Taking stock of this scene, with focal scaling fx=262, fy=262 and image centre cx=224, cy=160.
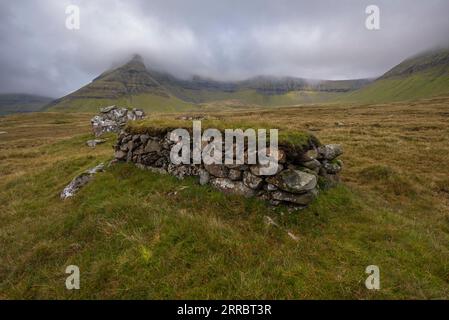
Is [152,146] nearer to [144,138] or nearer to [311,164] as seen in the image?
[144,138]

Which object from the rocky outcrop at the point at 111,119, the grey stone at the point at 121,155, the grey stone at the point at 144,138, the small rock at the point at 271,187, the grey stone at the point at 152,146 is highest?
the rocky outcrop at the point at 111,119

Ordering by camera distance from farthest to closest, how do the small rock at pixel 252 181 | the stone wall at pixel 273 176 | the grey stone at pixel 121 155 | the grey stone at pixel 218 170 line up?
the grey stone at pixel 121 155, the grey stone at pixel 218 170, the small rock at pixel 252 181, the stone wall at pixel 273 176

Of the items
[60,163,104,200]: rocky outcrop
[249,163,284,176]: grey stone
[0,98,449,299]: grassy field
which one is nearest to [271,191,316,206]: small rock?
[0,98,449,299]: grassy field

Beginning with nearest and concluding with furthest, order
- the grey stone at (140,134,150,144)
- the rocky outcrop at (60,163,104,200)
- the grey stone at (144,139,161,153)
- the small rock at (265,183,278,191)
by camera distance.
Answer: the small rock at (265,183,278,191) < the grey stone at (144,139,161,153) < the rocky outcrop at (60,163,104,200) < the grey stone at (140,134,150,144)

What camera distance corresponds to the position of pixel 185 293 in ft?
20.2

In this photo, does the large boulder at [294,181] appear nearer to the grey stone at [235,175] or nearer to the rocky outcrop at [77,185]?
the grey stone at [235,175]

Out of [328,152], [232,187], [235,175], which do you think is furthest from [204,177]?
[328,152]

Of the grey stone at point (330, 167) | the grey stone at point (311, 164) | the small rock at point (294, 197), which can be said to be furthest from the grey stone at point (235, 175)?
the grey stone at point (330, 167)

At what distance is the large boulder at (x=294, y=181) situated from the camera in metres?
9.33

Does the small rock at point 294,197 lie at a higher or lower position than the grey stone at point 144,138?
lower

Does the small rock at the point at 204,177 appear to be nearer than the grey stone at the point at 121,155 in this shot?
Yes

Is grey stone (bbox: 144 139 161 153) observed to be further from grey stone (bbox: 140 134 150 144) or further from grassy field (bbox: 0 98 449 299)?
grassy field (bbox: 0 98 449 299)

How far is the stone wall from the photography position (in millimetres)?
9516

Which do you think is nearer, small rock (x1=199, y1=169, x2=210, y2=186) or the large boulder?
the large boulder
